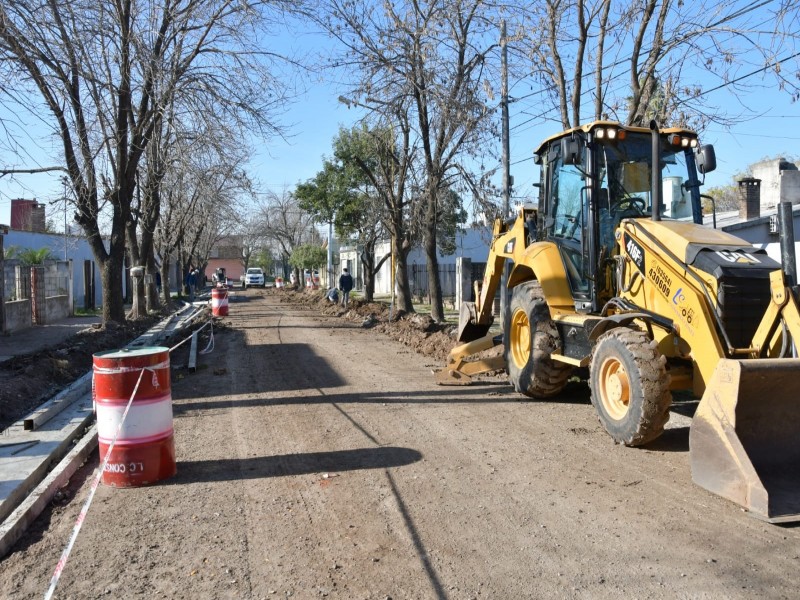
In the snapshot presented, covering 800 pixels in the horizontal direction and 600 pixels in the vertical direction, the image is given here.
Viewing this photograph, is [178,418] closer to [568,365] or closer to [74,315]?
[568,365]

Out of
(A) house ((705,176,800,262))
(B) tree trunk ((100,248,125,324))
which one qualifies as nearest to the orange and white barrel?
(B) tree trunk ((100,248,125,324))

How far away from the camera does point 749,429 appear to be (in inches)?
204

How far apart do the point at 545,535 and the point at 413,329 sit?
1247cm

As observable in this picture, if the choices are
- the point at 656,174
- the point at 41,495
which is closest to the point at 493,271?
the point at 656,174

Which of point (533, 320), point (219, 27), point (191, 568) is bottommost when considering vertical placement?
point (191, 568)

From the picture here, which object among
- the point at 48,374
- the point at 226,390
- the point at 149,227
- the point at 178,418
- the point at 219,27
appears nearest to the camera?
the point at 178,418

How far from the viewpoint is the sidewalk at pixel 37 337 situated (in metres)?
14.5

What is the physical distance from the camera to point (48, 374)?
1124cm

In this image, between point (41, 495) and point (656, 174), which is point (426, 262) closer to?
point (656, 174)

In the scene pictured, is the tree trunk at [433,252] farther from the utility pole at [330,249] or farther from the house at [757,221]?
the utility pole at [330,249]

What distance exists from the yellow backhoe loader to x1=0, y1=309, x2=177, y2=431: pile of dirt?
22.3 ft

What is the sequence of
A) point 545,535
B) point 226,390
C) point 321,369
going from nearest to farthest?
point 545,535 < point 226,390 < point 321,369

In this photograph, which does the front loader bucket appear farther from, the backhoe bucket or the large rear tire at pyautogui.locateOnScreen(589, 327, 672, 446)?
the backhoe bucket

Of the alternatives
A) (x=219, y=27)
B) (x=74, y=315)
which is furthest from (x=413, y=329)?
(x=74, y=315)
